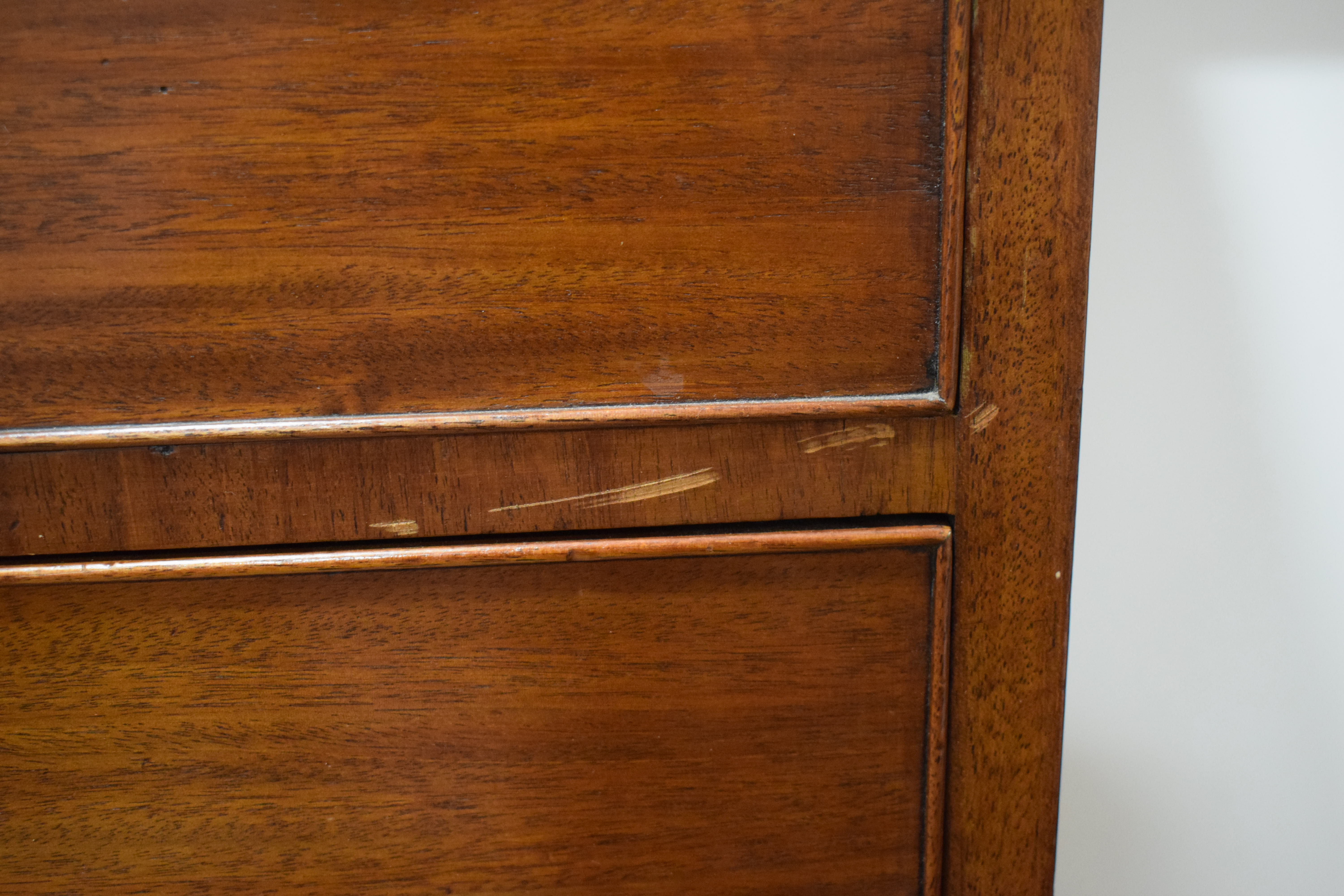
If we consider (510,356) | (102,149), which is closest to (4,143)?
(102,149)

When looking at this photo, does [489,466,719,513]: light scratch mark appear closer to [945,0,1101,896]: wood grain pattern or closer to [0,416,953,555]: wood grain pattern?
[0,416,953,555]: wood grain pattern

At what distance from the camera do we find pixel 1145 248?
1.73ft

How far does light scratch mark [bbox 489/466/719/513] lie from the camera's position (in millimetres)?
318

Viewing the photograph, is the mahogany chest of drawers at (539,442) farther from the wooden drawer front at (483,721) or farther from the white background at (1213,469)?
the white background at (1213,469)

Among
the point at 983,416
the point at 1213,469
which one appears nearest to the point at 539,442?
the point at 983,416

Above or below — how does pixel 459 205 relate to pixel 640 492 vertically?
above

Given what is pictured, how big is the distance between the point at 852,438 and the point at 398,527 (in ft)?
0.59

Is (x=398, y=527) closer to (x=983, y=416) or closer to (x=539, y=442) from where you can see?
(x=539, y=442)

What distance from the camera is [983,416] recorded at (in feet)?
1.04

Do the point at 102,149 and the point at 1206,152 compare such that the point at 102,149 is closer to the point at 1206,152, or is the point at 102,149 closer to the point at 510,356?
the point at 510,356

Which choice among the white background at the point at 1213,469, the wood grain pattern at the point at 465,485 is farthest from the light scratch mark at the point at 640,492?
the white background at the point at 1213,469

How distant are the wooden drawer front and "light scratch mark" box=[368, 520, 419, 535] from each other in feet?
0.06

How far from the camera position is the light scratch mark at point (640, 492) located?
318 mm

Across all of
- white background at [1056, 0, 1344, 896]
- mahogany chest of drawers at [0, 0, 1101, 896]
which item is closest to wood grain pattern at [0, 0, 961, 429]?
mahogany chest of drawers at [0, 0, 1101, 896]
